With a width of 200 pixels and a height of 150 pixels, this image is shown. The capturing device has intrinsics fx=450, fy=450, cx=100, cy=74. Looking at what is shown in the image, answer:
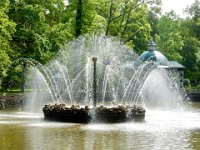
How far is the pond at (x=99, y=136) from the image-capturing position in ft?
42.2

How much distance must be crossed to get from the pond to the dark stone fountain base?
0.56 m

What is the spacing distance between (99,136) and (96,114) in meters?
4.87

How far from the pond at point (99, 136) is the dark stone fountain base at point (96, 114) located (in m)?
0.56

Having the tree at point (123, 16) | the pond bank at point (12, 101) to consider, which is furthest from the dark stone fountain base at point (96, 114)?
the tree at point (123, 16)

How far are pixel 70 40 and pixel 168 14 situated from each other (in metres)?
29.1

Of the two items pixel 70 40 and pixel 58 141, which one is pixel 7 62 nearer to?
pixel 70 40

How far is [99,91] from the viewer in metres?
39.8

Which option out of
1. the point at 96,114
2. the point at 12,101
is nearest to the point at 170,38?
the point at 12,101

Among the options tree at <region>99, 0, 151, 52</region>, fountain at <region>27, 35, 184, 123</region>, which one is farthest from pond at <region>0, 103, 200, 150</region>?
tree at <region>99, 0, 151, 52</region>

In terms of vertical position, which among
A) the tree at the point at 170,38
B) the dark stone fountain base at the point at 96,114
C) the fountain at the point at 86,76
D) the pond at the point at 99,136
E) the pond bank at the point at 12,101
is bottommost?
the pond at the point at 99,136

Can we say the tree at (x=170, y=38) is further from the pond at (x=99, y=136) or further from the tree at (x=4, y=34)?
the pond at (x=99, y=136)

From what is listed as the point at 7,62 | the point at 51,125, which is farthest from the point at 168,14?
the point at 51,125

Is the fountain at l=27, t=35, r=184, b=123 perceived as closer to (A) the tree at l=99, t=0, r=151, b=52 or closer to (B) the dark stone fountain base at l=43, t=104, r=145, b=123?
(A) the tree at l=99, t=0, r=151, b=52

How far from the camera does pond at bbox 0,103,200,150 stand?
12852mm
